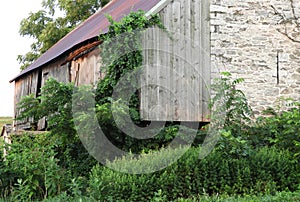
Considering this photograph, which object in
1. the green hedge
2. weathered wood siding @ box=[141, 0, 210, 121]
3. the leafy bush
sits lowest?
the green hedge

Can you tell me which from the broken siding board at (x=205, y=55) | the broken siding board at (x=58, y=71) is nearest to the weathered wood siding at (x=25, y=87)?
the broken siding board at (x=58, y=71)

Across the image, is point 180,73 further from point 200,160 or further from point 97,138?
point 200,160

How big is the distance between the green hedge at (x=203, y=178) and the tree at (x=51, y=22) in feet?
53.9

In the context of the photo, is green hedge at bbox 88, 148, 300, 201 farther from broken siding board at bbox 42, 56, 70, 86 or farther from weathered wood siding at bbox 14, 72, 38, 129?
weathered wood siding at bbox 14, 72, 38, 129

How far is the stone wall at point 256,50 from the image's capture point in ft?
39.1

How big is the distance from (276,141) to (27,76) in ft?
42.8

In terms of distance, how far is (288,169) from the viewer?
8.95 meters

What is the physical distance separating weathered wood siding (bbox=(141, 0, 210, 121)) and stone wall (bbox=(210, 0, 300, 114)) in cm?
32

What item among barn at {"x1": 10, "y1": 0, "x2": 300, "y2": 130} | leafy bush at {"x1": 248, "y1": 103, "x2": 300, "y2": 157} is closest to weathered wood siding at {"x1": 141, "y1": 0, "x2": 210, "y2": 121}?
barn at {"x1": 10, "y1": 0, "x2": 300, "y2": 130}

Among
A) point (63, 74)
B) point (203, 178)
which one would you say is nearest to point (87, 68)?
point (63, 74)

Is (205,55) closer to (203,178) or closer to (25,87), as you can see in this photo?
(203,178)

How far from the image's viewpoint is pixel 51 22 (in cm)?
2439

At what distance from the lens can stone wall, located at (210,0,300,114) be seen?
1191 cm

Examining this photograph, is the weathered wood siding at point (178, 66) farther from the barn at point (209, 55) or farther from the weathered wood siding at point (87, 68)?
the weathered wood siding at point (87, 68)
